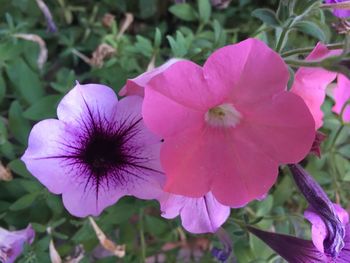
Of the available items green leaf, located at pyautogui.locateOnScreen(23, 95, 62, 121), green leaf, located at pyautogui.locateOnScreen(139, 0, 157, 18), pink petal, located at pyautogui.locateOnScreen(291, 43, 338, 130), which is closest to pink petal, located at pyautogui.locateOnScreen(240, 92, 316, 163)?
pink petal, located at pyautogui.locateOnScreen(291, 43, 338, 130)

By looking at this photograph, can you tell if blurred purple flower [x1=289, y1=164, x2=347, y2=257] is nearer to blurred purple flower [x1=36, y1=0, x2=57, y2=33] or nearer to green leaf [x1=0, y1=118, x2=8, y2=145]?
green leaf [x1=0, y1=118, x2=8, y2=145]

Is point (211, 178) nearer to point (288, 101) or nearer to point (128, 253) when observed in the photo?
point (288, 101)

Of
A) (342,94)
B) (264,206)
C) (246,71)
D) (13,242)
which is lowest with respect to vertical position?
(264,206)

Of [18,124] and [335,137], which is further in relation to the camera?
[335,137]

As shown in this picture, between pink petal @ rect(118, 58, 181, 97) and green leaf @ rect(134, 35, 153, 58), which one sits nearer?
pink petal @ rect(118, 58, 181, 97)

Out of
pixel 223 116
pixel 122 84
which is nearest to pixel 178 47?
pixel 122 84

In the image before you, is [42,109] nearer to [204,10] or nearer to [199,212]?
[199,212]

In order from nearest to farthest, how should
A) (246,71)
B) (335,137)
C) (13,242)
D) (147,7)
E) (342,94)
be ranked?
(246,71) → (13,242) → (342,94) → (335,137) → (147,7)
